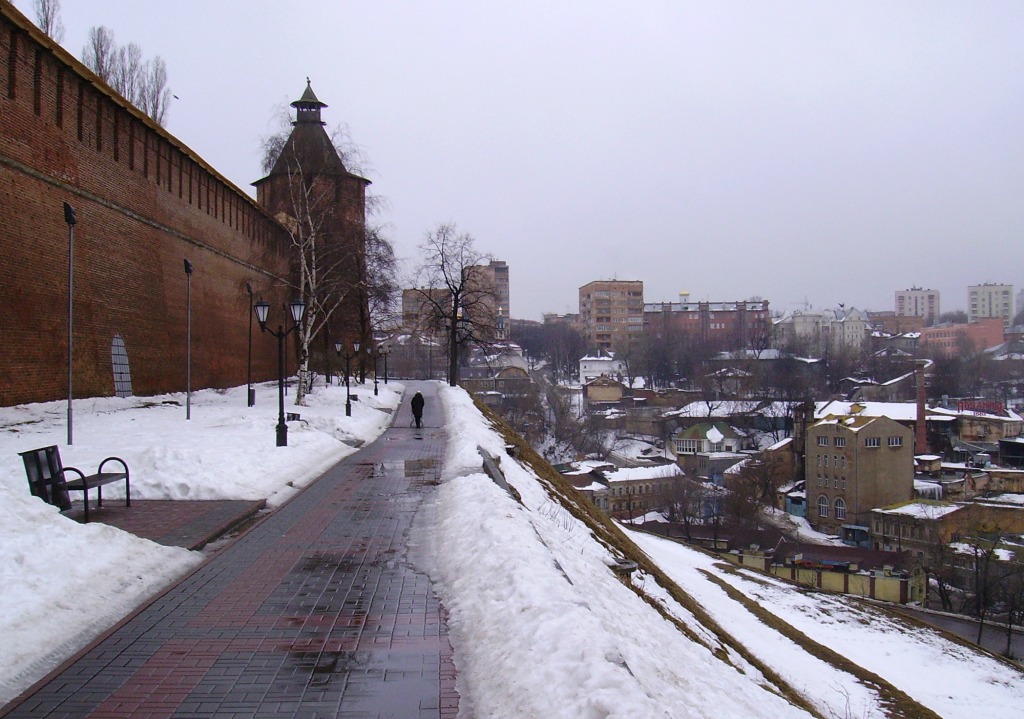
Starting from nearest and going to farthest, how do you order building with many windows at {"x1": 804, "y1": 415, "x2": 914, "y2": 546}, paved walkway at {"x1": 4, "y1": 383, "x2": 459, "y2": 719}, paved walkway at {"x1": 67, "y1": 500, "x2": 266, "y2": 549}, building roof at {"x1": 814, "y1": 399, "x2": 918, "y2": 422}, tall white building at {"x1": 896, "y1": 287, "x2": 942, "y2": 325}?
paved walkway at {"x1": 4, "y1": 383, "x2": 459, "y2": 719} < paved walkway at {"x1": 67, "y1": 500, "x2": 266, "y2": 549} < building with many windows at {"x1": 804, "y1": 415, "x2": 914, "y2": 546} < building roof at {"x1": 814, "y1": 399, "x2": 918, "y2": 422} < tall white building at {"x1": 896, "y1": 287, "x2": 942, "y2": 325}

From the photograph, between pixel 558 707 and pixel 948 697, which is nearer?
pixel 558 707

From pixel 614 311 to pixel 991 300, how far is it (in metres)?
108

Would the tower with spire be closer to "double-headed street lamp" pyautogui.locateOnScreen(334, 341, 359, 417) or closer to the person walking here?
"double-headed street lamp" pyautogui.locateOnScreen(334, 341, 359, 417)

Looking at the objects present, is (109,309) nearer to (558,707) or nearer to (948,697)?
(558,707)

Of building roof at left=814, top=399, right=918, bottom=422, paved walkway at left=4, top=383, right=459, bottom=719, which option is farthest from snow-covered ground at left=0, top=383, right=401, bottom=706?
building roof at left=814, top=399, right=918, bottom=422

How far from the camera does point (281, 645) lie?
15.9ft

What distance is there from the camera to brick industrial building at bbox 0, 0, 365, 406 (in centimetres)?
1523

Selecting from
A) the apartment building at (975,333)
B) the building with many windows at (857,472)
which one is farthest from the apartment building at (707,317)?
the building with many windows at (857,472)

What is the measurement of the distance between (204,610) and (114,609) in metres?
0.62

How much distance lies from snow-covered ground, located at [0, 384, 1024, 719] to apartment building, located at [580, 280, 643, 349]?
108569mm

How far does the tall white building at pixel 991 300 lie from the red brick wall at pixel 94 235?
189m

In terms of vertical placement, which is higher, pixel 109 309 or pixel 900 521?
pixel 109 309

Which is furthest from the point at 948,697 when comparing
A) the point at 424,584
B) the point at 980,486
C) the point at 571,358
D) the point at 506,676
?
the point at 571,358

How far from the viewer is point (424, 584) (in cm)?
618
